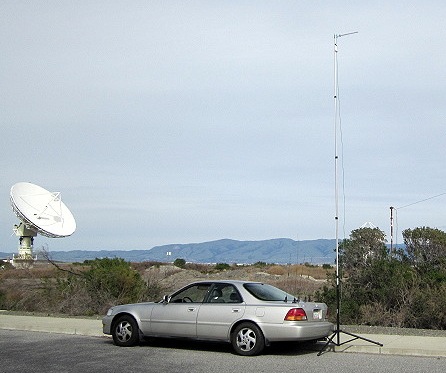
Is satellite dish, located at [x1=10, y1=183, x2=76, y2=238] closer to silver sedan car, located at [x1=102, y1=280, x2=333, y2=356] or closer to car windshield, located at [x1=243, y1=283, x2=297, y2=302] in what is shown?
silver sedan car, located at [x1=102, y1=280, x2=333, y2=356]

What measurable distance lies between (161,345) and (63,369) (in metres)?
3.24

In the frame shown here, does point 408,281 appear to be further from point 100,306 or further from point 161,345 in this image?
point 100,306

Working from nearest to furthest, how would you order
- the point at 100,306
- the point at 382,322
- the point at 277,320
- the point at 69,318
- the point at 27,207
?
the point at 277,320 → the point at 382,322 → the point at 69,318 → the point at 100,306 → the point at 27,207

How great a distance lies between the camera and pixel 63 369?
428 inches

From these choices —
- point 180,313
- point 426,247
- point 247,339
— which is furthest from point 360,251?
point 247,339

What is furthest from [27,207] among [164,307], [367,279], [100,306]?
[164,307]

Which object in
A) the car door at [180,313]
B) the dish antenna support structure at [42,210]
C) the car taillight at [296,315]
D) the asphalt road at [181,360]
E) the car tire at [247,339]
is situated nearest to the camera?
the asphalt road at [181,360]

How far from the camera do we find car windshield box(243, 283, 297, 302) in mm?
12641

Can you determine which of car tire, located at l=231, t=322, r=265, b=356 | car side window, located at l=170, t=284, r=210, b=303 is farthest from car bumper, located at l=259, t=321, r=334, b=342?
car side window, located at l=170, t=284, r=210, b=303

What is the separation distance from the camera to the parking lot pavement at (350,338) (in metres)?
12.7

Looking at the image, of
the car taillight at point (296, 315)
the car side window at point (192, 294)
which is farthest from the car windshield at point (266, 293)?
the car side window at point (192, 294)

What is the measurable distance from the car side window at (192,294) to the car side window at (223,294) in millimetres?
201

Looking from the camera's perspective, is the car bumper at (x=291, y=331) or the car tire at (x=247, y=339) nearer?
the car bumper at (x=291, y=331)

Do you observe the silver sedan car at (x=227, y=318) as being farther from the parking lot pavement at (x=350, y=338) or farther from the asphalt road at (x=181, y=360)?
the parking lot pavement at (x=350, y=338)
